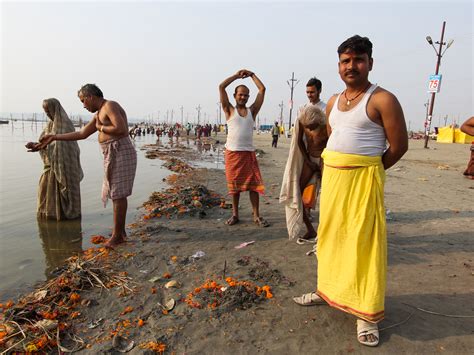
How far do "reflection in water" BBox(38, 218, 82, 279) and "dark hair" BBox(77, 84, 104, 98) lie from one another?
207 cm

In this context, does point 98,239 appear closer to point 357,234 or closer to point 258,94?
point 258,94

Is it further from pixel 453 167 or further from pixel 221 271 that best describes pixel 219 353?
pixel 453 167

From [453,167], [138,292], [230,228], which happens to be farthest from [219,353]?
[453,167]

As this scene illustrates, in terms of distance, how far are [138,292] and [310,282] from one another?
164 centimetres

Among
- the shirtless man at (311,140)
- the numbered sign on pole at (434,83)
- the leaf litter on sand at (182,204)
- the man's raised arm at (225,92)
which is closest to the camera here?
the shirtless man at (311,140)

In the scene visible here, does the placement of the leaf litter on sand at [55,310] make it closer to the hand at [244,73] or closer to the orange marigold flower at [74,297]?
the orange marigold flower at [74,297]

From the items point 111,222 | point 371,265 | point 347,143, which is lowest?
point 111,222

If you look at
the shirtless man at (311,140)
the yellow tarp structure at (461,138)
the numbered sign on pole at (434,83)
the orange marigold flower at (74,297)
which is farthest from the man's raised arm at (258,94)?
the yellow tarp structure at (461,138)

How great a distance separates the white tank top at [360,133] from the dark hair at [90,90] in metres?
3.07

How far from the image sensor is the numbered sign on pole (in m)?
17.2

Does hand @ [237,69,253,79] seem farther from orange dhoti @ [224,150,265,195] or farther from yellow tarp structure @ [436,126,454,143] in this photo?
yellow tarp structure @ [436,126,454,143]

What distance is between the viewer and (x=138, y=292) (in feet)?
9.86

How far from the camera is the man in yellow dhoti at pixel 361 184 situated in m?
2.14

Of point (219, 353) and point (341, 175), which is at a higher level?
point (341, 175)
